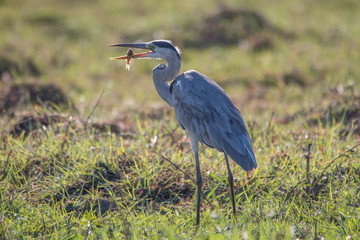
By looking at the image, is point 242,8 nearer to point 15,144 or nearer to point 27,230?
point 15,144

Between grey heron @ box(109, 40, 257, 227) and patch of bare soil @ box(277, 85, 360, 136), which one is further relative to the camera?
patch of bare soil @ box(277, 85, 360, 136)

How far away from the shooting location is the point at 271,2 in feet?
44.5

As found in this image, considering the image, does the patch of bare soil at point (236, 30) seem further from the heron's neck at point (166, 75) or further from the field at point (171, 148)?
the heron's neck at point (166, 75)

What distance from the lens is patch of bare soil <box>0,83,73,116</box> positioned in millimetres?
6284

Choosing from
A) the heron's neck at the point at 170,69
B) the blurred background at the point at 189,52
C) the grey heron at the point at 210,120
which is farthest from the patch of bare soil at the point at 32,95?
the grey heron at the point at 210,120

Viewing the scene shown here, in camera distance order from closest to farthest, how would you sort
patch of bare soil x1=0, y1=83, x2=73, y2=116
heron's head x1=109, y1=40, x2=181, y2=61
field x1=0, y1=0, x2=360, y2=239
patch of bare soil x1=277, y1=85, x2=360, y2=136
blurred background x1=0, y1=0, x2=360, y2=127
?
field x1=0, y1=0, x2=360, y2=239
heron's head x1=109, y1=40, x2=181, y2=61
patch of bare soil x1=277, y1=85, x2=360, y2=136
patch of bare soil x1=0, y1=83, x2=73, y2=116
blurred background x1=0, y1=0, x2=360, y2=127

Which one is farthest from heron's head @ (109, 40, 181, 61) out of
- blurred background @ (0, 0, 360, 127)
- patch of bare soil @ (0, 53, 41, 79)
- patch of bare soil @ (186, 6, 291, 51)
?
patch of bare soil @ (186, 6, 291, 51)

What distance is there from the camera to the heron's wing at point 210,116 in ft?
11.6

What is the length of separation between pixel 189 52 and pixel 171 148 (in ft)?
18.5

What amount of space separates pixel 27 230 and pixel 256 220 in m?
1.61

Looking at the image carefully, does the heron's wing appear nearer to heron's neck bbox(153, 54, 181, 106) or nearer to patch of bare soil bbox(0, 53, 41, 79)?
heron's neck bbox(153, 54, 181, 106)

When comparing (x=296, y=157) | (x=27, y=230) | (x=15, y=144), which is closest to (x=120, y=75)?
(x=15, y=144)

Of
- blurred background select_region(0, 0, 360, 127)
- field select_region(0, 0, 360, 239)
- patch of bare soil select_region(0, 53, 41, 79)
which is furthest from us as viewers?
patch of bare soil select_region(0, 53, 41, 79)

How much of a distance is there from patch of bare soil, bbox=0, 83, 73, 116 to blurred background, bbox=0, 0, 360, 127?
14 mm
